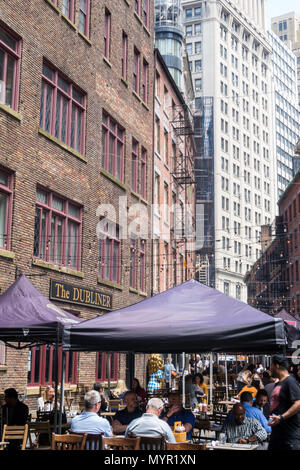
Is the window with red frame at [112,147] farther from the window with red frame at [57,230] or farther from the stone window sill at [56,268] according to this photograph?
the stone window sill at [56,268]

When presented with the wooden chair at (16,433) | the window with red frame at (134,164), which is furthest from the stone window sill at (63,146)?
the wooden chair at (16,433)

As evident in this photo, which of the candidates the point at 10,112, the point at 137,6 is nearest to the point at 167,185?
the point at 137,6

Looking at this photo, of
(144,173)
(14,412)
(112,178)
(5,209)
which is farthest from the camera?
(144,173)

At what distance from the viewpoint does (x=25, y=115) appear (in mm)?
18203

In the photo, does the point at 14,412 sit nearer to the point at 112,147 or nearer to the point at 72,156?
the point at 72,156

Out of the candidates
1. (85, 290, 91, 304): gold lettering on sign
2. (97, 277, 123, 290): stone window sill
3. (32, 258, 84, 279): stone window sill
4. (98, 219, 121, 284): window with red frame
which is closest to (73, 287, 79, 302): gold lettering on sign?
(32, 258, 84, 279): stone window sill

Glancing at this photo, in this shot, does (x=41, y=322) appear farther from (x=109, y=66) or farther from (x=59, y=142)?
(x=109, y=66)

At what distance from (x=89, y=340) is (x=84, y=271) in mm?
12372

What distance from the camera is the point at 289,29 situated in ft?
566

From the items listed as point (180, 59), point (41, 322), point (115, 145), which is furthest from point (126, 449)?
point (180, 59)

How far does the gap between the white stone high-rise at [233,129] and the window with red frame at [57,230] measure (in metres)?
69.8

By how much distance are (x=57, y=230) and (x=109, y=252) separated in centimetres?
478

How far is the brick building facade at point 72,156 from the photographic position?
57.7 feet
